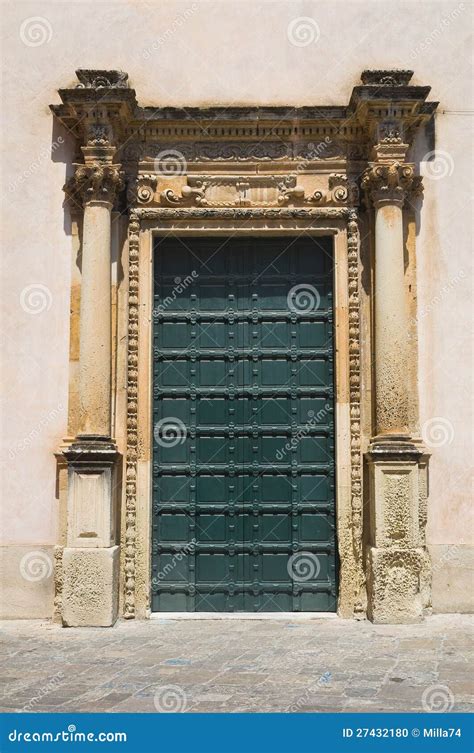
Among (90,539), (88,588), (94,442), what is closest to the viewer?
(88,588)

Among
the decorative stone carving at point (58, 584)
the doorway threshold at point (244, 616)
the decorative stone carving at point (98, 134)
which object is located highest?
the decorative stone carving at point (98, 134)

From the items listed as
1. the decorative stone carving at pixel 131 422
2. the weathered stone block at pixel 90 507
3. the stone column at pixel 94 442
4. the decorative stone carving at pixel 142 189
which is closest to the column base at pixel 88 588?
the stone column at pixel 94 442

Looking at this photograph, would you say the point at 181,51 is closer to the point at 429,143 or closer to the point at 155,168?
the point at 155,168

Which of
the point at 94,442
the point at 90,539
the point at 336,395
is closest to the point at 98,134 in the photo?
the point at 94,442

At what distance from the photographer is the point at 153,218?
8.91m

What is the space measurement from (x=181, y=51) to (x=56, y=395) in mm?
3823

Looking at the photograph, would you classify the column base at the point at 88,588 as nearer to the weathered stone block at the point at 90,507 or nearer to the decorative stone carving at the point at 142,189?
the weathered stone block at the point at 90,507

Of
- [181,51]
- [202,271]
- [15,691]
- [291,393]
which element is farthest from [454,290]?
[15,691]

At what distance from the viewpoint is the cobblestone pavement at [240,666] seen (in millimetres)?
5348

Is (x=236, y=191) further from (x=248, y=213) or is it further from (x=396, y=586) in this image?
(x=396, y=586)

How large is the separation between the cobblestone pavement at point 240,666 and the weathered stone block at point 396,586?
157 millimetres

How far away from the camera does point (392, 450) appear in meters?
8.19

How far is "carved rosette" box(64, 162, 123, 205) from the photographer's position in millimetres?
8523

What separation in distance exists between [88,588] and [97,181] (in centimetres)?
390
